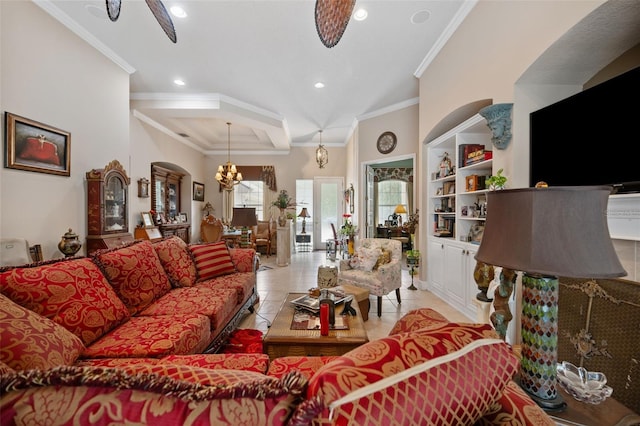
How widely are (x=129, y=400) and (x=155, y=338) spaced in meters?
1.37

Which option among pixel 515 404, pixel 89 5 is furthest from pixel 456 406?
pixel 89 5

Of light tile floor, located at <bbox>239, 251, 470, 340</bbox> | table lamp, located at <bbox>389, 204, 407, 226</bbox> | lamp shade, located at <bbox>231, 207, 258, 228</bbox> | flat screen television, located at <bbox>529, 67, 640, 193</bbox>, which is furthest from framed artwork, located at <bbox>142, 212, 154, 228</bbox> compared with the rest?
table lamp, located at <bbox>389, 204, 407, 226</bbox>

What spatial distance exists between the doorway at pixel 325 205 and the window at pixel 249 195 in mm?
1742

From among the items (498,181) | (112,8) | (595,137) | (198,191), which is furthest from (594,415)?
(198,191)

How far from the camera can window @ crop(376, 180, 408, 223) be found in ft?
26.9

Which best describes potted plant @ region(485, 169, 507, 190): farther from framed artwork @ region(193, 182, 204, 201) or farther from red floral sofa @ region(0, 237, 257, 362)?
framed artwork @ region(193, 182, 204, 201)

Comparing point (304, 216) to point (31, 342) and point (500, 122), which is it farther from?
point (31, 342)

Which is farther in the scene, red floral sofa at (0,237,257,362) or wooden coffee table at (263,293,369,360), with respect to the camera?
wooden coffee table at (263,293,369,360)

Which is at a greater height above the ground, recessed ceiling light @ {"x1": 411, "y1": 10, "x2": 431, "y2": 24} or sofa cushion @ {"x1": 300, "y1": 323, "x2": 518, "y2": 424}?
recessed ceiling light @ {"x1": 411, "y1": 10, "x2": 431, "y2": 24}

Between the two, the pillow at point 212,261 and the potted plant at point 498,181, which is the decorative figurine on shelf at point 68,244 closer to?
the pillow at point 212,261

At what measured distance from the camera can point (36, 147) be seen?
255 cm

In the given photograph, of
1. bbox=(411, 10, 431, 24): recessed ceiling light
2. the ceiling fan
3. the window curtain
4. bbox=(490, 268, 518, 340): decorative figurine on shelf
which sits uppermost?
bbox=(411, 10, 431, 24): recessed ceiling light

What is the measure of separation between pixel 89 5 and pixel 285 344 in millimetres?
3791

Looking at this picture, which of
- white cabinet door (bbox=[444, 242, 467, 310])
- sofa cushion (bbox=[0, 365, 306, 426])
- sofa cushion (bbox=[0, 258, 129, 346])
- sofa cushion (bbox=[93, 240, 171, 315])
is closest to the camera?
sofa cushion (bbox=[0, 365, 306, 426])
